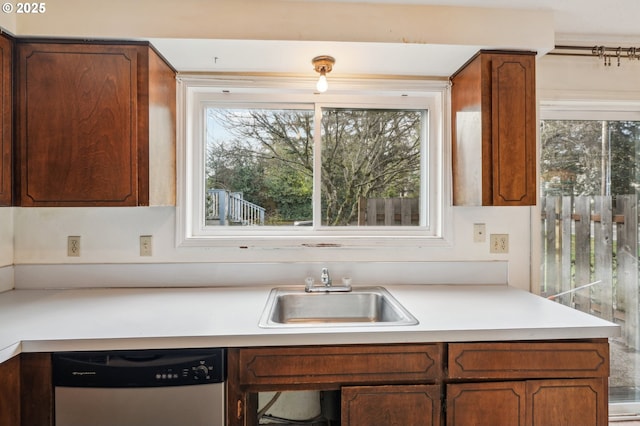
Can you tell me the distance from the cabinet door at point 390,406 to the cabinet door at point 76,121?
4.17 feet

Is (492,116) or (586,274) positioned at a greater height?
(492,116)

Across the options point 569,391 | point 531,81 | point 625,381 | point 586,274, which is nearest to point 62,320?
point 569,391

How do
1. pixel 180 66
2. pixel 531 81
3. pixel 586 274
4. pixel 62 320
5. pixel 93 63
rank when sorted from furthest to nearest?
pixel 586 274
pixel 180 66
pixel 531 81
pixel 93 63
pixel 62 320

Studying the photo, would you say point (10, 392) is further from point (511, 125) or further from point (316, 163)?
point (511, 125)

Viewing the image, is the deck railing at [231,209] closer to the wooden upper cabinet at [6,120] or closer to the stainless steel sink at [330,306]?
the stainless steel sink at [330,306]

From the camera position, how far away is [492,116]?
1559 mm

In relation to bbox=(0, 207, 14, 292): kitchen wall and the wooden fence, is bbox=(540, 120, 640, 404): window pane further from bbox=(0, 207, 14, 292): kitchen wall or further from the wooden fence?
bbox=(0, 207, 14, 292): kitchen wall

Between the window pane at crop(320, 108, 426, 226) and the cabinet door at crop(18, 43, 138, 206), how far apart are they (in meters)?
1.02

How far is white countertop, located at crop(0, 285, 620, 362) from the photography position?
3.75 feet

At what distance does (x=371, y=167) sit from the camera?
6.63 feet

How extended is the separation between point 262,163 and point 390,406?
1.38m

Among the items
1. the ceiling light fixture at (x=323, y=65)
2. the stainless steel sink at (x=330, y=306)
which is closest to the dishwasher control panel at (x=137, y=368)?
the stainless steel sink at (x=330, y=306)

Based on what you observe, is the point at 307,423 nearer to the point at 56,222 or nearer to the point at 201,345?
the point at 201,345

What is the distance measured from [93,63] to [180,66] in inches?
15.6
